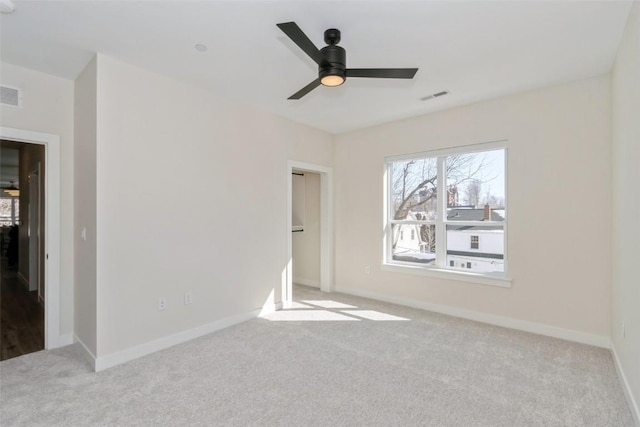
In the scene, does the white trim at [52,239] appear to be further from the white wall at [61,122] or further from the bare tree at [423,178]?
the bare tree at [423,178]

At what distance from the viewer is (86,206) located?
2893mm

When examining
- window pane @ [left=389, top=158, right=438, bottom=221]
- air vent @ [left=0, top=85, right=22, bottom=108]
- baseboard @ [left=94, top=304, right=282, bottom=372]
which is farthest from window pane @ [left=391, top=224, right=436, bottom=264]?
air vent @ [left=0, top=85, right=22, bottom=108]

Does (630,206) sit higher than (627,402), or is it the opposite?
(630,206)

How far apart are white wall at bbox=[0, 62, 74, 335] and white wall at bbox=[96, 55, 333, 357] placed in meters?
0.78

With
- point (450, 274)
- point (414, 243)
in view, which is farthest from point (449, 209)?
point (450, 274)

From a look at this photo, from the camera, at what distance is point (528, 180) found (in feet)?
11.4

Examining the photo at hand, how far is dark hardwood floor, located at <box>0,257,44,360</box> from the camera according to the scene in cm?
305

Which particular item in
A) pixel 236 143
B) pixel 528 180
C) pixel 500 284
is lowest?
pixel 500 284

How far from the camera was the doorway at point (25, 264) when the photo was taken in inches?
130

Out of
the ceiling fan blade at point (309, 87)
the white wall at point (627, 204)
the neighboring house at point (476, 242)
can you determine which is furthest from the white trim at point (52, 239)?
the white wall at point (627, 204)

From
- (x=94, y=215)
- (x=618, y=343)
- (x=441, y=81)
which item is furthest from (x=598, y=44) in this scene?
(x=94, y=215)

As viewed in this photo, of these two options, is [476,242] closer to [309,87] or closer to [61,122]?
[309,87]

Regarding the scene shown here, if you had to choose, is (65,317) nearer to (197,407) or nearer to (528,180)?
(197,407)

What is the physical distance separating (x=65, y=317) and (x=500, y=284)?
4.78 meters
